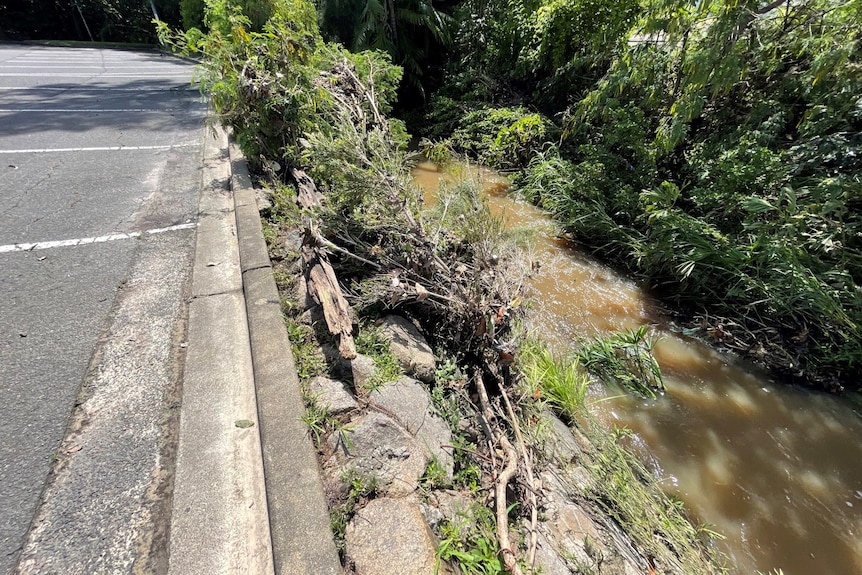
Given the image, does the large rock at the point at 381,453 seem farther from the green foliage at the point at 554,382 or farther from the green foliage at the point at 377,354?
the green foliage at the point at 554,382

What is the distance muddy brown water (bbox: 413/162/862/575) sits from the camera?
2.46m

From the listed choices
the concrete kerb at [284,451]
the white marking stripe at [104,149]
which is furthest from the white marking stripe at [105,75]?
the concrete kerb at [284,451]

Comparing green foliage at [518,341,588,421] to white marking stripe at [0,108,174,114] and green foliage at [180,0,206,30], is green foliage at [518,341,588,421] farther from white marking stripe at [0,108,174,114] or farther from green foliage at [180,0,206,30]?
green foliage at [180,0,206,30]

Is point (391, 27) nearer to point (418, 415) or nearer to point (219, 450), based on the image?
point (418, 415)

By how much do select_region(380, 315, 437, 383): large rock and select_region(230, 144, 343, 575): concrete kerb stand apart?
1.98ft

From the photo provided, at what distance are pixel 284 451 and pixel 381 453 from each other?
0.43 m

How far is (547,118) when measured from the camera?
7289mm

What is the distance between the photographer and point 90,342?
7.82 feet

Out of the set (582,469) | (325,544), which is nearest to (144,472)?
(325,544)

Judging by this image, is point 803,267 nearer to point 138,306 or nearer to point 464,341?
point 464,341

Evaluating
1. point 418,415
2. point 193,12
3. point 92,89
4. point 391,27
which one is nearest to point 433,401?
point 418,415

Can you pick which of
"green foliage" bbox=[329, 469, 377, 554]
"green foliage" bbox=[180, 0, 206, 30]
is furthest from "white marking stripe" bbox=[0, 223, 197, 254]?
"green foliage" bbox=[180, 0, 206, 30]

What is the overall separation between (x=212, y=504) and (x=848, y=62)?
6.20 metres

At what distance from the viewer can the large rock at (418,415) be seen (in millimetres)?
1984
